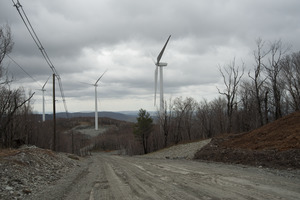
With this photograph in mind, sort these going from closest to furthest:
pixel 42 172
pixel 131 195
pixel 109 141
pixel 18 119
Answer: pixel 131 195, pixel 42 172, pixel 18 119, pixel 109 141

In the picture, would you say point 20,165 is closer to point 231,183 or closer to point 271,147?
point 231,183

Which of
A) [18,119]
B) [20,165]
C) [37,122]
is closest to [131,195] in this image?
[20,165]

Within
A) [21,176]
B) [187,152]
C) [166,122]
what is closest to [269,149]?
[187,152]

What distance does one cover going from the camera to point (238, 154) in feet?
56.9

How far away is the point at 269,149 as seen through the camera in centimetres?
1552

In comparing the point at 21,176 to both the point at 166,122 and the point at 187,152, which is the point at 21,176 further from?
the point at 166,122

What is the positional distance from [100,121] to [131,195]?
185403 millimetres

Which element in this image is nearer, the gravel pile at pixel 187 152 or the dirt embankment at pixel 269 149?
the dirt embankment at pixel 269 149

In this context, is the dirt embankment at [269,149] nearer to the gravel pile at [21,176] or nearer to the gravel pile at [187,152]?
the gravel pile at [187,152]

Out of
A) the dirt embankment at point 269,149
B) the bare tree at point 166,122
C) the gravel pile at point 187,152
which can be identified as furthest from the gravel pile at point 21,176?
the bare tree at point 166,122

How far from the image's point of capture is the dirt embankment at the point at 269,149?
13.4m

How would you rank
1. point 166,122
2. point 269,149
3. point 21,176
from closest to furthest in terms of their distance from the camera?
point 21,176 < point 269,149 < point 166,122

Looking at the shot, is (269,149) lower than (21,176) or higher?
higher

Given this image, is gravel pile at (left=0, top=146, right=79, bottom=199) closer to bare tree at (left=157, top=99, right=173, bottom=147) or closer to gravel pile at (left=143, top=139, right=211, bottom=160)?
gravel pile at (left=143, top=139, right=211, bottom=160)
